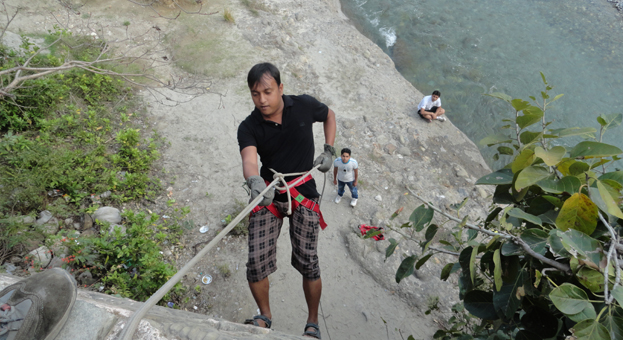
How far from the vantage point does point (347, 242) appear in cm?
406

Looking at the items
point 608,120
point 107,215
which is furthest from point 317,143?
point 608,120

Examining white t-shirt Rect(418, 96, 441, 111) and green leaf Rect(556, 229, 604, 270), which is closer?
green leaf Rect(556, 229, 604, 270)

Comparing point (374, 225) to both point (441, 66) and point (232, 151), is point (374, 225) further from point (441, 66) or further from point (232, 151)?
point (441, 66)

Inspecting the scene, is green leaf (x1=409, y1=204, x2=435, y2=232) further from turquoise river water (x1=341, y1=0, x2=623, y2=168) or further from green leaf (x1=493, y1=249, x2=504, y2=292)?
turquoise river water (x1=341, y1=0, x2=623, y2=168)

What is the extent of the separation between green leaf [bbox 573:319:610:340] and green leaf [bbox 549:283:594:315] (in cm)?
4

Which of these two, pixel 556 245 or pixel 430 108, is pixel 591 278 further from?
pixel 430 108

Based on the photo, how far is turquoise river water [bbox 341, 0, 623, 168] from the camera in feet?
25.3

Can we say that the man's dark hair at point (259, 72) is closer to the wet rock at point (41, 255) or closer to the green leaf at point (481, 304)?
the green leaf at point (481, 304)

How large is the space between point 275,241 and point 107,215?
1969 millimetres

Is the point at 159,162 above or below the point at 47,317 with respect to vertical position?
below

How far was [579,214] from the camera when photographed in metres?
Answer: 1.26

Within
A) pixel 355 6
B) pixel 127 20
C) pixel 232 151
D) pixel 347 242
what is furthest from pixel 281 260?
pixel 355 6

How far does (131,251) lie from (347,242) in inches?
86.1

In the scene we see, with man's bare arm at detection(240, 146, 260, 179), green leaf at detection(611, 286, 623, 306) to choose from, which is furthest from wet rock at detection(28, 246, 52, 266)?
green leaf at detection(611, 286, 623, 306)
